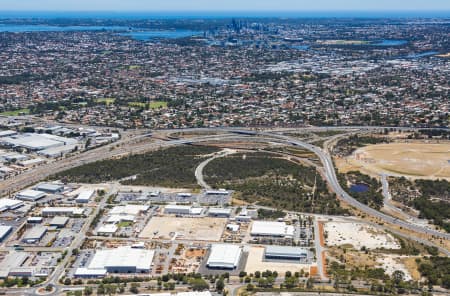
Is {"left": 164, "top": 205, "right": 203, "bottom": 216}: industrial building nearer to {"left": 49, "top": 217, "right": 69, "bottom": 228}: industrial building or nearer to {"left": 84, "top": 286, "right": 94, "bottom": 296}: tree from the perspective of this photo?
{"left": 49, "top": 217, "right": 69, "bottom": 228}: industrial building

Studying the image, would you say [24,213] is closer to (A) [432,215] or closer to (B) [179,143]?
(B) [179,143]

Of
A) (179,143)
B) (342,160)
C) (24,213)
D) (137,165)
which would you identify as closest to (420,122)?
(342,160)

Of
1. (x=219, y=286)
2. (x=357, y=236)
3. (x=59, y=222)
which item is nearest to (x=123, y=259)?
(x=219, y=286)

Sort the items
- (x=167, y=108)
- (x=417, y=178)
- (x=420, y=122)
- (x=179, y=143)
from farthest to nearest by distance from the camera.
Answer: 1. (x=167, y=108)
2. (x=420, y=122)
3. (x=179, y=143)
4. (x=417, y=178)

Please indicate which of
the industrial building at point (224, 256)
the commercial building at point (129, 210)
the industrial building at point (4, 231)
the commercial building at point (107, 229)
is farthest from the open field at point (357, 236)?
the industrial building at point (4, 231)

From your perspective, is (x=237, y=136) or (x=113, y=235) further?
(x=237, y=136)

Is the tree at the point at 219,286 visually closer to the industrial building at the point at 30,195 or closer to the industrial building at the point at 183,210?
the industrial building at the point at 183,210
